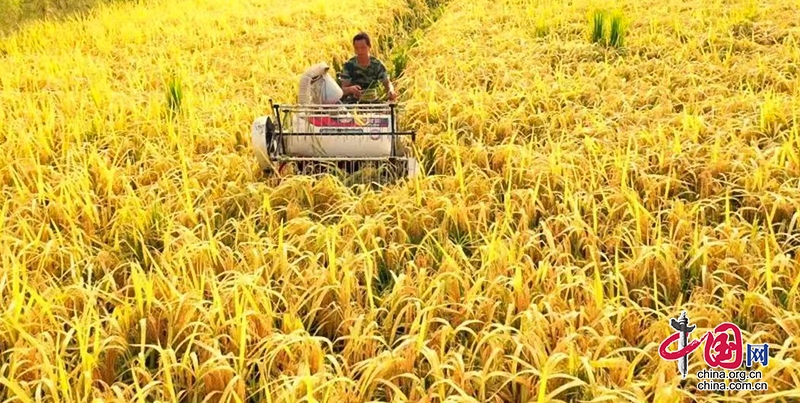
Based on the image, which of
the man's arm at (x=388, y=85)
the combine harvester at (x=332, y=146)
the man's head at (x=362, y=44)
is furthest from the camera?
the man's head at (x=362, y=44)

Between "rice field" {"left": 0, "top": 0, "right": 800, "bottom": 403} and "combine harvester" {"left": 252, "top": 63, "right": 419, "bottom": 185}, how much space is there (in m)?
0.20

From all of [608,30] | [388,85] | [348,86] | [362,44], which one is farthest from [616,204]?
[608,30]

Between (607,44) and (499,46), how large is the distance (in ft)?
4.34

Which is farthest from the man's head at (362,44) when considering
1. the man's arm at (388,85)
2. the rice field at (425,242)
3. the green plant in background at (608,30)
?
the green plant in background at (608,30)

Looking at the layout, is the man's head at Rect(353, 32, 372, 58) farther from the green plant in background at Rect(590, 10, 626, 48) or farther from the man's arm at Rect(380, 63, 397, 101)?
the green plant in background at Rect(590, 10, 626, 48)

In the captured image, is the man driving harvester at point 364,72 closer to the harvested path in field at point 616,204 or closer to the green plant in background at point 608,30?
the harvested path in field at point 616,204

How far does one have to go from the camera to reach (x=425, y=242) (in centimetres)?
302

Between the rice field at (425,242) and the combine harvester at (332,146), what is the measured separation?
7.9 inches

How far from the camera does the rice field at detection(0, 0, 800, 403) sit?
2031mm

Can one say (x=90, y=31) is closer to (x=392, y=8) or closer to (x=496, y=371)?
(x=392, y=8)

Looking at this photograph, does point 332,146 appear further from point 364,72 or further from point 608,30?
point 608,30

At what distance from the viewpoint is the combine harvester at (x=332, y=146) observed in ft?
11.9

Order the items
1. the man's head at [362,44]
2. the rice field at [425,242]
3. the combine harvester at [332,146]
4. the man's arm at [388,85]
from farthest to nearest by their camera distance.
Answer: the man's head at [362,44] → the man's arm at [388,85] → the combine harvester at [332,146] → the rice field at [425,242]

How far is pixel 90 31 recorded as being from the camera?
8297mm
